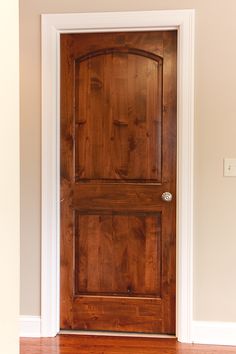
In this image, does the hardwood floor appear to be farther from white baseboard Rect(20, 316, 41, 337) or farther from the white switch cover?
the white switch cover

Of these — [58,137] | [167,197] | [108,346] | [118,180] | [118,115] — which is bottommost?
[108,346]

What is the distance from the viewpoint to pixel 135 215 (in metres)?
2.41

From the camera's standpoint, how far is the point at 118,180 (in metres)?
2.41

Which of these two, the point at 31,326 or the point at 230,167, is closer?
the point at 230,167

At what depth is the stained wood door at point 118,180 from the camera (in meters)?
2.38

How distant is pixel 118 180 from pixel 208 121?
0.70 m

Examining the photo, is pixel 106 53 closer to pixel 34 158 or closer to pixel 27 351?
pixel 34 158

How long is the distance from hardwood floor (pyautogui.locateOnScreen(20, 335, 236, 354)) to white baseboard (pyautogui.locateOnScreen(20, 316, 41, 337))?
40mm

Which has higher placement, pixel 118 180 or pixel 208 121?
pixel 208 121

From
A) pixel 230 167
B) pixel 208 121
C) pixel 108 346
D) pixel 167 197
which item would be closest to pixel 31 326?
pixel 108 346
